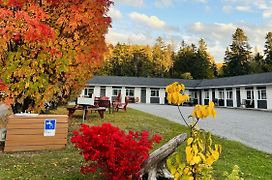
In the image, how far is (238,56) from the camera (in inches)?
2314

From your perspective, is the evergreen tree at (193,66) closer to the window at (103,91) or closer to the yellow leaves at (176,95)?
the window at (103,91)

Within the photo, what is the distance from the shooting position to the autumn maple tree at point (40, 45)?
6.36 meters

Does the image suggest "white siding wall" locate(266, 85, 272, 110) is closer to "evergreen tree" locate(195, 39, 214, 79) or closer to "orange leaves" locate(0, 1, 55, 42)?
"orange leaves" locate(0, 1, 55, 42)

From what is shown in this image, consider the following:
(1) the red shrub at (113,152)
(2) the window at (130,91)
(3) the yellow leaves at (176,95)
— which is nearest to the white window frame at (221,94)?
(2) the window at (130,91)

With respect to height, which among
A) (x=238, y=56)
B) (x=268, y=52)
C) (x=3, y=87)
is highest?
(x=268, y=52)

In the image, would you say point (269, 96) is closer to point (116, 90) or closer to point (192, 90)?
point (192, 90)

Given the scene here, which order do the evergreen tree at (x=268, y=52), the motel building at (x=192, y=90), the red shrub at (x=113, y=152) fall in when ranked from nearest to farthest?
the red shrub at (x=113, y=152), the motel building at (x=192, y=90), the evergreen tree at (x=268, y=52)

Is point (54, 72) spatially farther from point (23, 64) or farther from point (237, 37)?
point (237, 37)

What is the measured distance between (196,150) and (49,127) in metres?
5.08

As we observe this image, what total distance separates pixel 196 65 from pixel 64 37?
5355cm

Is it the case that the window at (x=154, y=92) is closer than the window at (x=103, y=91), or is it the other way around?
the window at (x=103, y=91)

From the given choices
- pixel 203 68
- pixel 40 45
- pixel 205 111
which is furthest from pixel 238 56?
pixel 205 111

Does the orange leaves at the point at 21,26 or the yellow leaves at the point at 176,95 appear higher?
the orange leaves at the point at 21,26

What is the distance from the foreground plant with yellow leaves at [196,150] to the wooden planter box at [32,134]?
15.6 ft
